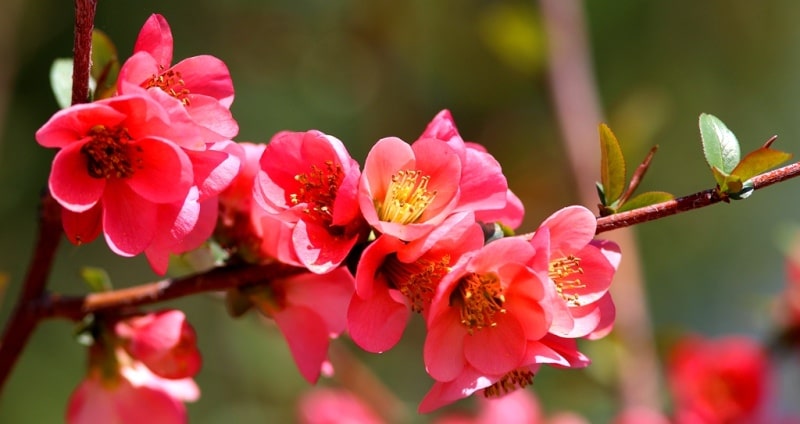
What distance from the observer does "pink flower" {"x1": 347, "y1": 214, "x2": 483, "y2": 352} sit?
0.48m

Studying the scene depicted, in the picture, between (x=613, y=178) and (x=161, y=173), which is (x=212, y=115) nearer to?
(x=161, y=173)

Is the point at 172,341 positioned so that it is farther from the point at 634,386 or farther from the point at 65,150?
the point at 634,386

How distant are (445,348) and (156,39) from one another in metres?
0.24

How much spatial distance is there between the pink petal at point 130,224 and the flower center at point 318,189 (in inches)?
3.1

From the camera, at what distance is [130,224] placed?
49 centimetres

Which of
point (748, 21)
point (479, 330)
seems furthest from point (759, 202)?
point (479, 330)

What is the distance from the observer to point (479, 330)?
508mm

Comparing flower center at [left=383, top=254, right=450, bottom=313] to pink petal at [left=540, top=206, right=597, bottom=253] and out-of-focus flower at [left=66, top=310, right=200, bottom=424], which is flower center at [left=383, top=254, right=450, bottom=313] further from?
out-of-focus flower at [left=66, top=310, right=200, bottom=424]

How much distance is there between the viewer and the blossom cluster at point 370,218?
476 millimetres

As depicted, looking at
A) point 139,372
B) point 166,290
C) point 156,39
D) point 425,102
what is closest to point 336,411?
point 139,372

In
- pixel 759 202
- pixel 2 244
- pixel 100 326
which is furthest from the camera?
pixel 759 202

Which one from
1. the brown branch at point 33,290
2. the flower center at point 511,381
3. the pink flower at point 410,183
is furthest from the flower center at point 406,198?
the brown branch at point 33,290

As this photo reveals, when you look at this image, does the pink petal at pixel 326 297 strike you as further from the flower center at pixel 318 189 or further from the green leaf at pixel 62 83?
the green leaf at pixel 62 83

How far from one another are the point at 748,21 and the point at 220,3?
1.26 metres
